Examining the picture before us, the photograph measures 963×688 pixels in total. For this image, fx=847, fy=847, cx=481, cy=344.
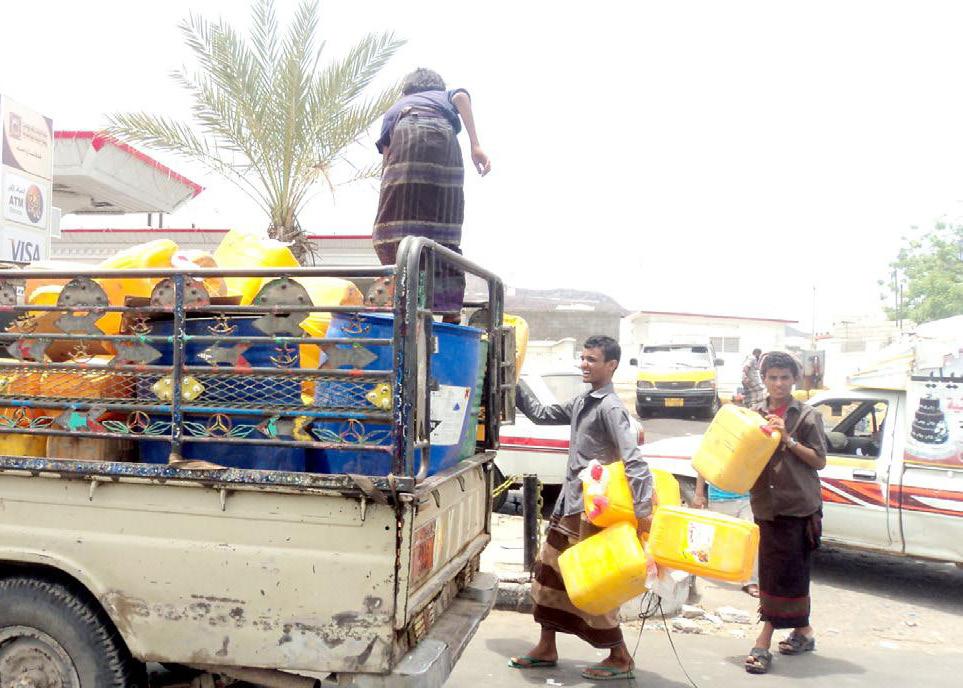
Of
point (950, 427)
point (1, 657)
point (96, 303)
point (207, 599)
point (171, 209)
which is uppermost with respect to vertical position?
point (171, 209)

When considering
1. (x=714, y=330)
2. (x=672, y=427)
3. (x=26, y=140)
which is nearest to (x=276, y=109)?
(x=26, y=140)

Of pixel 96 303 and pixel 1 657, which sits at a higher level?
pixel 96 303

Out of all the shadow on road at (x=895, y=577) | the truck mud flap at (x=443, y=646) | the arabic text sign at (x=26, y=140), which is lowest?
the shadow on road at (x=895, y=577)

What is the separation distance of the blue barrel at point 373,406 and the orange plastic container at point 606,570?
1.10m

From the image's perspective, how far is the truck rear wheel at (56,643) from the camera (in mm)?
2900

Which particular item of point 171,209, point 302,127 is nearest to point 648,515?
point 302,127

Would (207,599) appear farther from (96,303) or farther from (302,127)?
(302,127)

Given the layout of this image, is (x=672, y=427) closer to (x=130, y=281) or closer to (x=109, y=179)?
(x=109, y=179)

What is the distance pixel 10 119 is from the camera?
949 centimetres

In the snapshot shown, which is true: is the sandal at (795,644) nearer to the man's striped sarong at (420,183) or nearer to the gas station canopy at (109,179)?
the man's striped sarong at (420,183)

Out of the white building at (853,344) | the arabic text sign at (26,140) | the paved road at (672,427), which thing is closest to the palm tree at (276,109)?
the arabic text sign at (26,140)

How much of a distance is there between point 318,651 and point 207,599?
1.33ft

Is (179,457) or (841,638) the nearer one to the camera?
(179,457)

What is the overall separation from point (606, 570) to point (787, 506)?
1.48 metres
